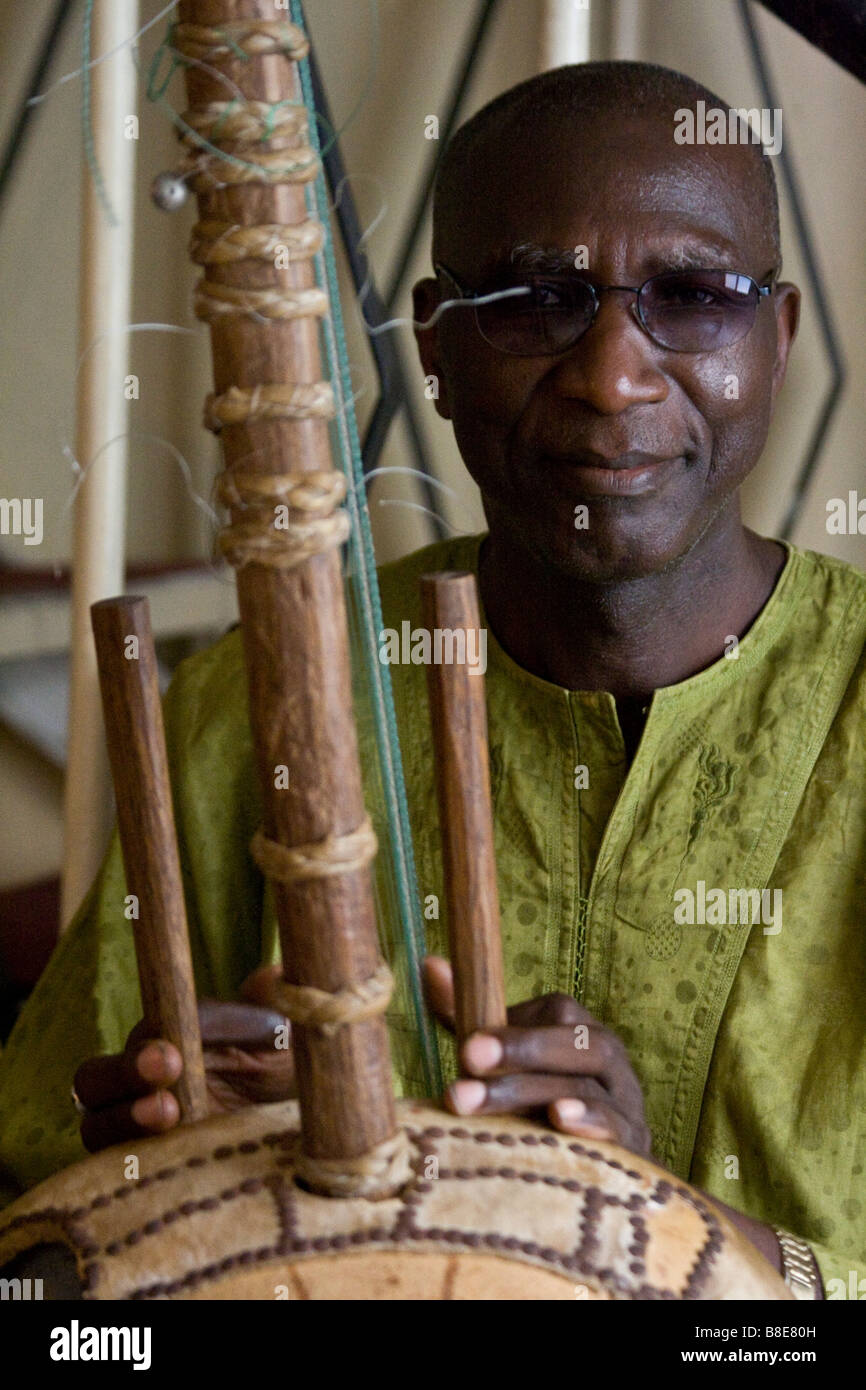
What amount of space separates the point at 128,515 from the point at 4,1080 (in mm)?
1282

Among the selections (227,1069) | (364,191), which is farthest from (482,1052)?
(364,191)

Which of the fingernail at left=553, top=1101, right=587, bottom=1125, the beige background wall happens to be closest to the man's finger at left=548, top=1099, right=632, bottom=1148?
the fingernail at left=553, top=1101, right=587, bottom=1125

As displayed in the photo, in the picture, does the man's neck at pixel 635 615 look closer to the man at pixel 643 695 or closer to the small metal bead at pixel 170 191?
the man at pixel 643 695

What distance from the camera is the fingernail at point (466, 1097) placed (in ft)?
2.56

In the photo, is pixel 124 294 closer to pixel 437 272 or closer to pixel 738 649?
pixel 437 272

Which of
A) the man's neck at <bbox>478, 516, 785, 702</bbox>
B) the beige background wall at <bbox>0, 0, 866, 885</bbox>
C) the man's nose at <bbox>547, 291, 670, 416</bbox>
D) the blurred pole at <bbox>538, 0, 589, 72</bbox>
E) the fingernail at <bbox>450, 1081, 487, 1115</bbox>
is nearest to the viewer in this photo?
the fingernail at <bbox>450, 1081, 487, 1115</bbox>

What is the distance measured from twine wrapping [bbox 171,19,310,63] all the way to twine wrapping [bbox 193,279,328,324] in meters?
0.10

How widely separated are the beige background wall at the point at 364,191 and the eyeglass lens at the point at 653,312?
101 centimetres

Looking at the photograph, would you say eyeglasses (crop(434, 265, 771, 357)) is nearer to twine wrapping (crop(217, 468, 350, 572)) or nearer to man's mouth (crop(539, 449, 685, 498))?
man's mouth (crop(539, 449, 685, 498))

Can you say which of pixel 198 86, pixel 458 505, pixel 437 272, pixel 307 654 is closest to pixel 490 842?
pixel 307 654

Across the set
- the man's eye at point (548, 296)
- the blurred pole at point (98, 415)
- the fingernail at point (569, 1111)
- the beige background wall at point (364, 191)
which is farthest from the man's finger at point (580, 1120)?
the beige background wall at point (364, 191)

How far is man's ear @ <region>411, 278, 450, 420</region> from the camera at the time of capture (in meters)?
1.37

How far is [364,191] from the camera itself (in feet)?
7.77

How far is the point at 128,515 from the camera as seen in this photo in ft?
8.13
